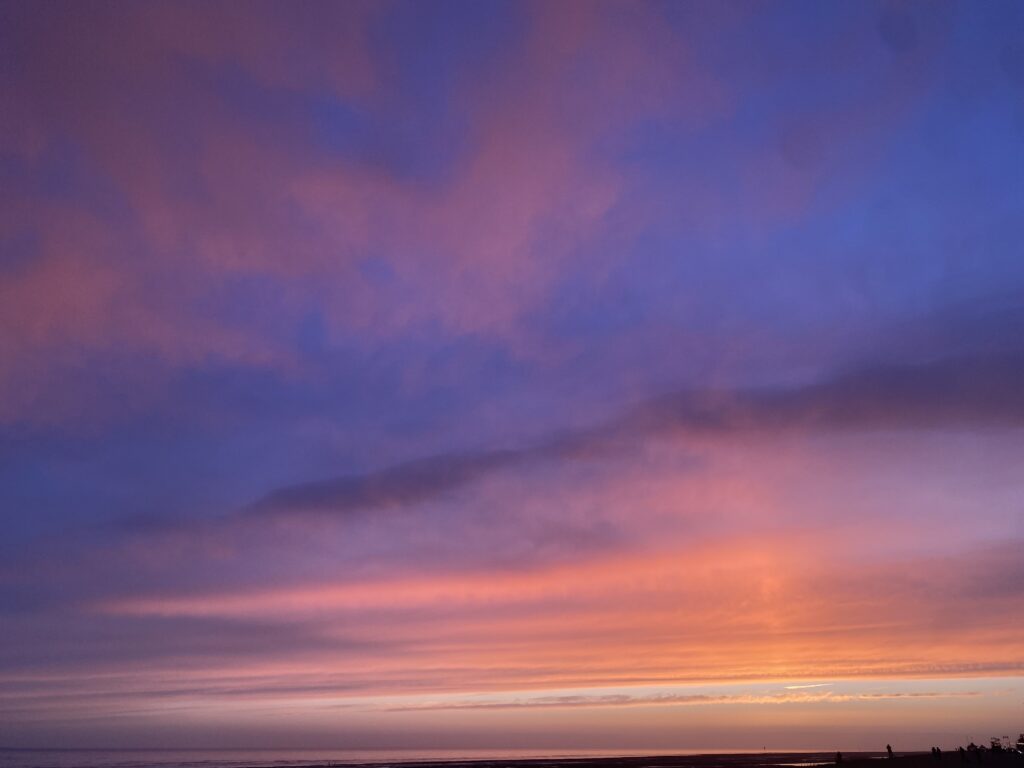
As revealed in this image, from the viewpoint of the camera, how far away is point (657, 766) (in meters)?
104

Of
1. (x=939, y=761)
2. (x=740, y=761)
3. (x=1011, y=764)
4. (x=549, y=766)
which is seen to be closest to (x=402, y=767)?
(x=549, y=766)

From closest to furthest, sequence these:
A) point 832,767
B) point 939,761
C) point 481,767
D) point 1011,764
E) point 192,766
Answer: point 1011,764, point 939,761, point 832,767, point 481,767, point 192,766

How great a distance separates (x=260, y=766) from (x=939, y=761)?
→ 94178 millimetres

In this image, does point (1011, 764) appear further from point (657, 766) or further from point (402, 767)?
point (402, 767)

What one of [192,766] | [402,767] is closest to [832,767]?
[402,767]

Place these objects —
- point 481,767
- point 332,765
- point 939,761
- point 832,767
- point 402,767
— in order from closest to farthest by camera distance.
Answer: point 939,761
point 832,767
point 481,767
point 402,767
point 332,765

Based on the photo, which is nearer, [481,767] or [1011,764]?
[1011,764]

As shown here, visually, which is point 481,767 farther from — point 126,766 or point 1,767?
point 1,767

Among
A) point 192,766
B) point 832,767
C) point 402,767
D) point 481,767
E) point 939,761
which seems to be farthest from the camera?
point 192,766

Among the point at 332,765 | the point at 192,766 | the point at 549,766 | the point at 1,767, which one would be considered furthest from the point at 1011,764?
the point at 1,767

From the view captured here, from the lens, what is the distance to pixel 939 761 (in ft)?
227

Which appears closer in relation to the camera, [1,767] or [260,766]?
[260,766]

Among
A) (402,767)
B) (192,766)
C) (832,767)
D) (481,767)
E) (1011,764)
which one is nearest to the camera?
(1011,764)

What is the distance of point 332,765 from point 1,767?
193 feet
